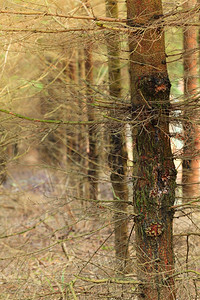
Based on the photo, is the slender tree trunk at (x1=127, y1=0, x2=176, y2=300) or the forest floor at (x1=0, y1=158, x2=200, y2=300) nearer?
the slender tree trunk at (x1=127, y1=0, x2=176, y2=300)

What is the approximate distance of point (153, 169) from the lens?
440 cm

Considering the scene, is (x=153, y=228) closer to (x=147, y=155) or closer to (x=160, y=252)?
(x=160, y=252)

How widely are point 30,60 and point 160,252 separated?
1018 cm

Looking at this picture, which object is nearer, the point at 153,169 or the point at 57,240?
the point at 153,169

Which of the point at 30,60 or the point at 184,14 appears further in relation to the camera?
the point at 30,60

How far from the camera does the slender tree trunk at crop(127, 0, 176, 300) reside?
14.2 feet

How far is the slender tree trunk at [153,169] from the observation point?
4.34m

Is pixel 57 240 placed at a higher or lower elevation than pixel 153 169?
lower

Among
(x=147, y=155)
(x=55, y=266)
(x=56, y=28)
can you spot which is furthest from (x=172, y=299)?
(x=55, y=266)

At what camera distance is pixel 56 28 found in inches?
169

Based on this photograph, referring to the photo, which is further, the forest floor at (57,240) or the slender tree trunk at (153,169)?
the forest floor at (57,240)

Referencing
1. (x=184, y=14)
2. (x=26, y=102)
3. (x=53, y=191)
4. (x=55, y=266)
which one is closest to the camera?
(x=184, y=14)

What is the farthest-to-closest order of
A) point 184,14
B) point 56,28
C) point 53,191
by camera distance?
point 53,191, point 56,28, point 184,14

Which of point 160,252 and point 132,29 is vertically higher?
point 132,29
